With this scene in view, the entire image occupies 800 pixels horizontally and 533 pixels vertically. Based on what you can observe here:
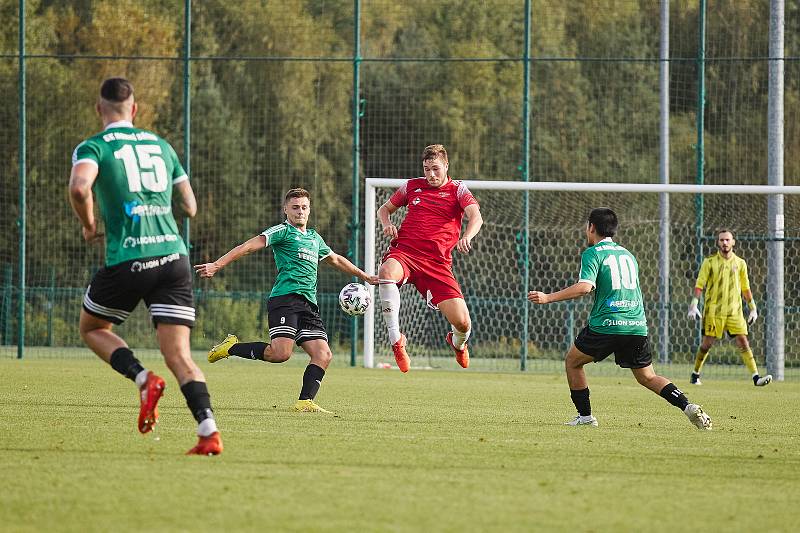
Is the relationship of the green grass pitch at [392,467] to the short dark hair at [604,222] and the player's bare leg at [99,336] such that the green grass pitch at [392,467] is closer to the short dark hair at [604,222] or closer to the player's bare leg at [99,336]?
the player's bare leg at [99,336]

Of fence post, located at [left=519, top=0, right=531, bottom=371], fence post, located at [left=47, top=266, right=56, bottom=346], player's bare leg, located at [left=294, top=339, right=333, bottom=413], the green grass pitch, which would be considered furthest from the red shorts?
fence post, located at [left=47, top=266, right=56, bottom=346]

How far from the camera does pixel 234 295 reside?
2416cm

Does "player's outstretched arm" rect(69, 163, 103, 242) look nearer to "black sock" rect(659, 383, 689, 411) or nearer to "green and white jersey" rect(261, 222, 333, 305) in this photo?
"green and white jersey" rect(261, 222, 333, 305)

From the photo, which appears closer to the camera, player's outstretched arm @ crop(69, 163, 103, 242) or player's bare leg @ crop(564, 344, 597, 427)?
player's outstretched arm @ crop(69, 163, 103, 242)

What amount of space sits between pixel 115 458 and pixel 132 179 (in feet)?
4.87

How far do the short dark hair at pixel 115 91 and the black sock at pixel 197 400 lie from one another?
Answer: 1.59 m

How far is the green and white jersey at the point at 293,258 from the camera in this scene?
10469 mm

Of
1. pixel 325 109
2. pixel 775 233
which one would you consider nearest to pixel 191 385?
pixel 775 233

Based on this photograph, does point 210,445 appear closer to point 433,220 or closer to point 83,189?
point 83,189

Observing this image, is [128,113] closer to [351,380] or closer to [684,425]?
[684,425]

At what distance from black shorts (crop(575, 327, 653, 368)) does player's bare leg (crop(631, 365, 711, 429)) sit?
85 mm

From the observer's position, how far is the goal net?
59.7 ft

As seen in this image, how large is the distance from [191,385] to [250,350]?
4212 mm

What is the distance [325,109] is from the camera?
32.2m
